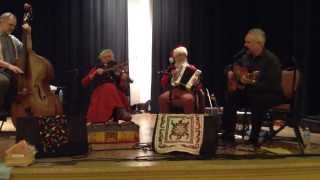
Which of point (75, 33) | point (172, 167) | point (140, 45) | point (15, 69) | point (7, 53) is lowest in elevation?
point (172, 167)

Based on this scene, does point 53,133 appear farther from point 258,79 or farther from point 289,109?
point 289,109

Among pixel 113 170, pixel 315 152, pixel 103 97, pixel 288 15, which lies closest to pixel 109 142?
pixel 103 97

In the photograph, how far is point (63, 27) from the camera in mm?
7992

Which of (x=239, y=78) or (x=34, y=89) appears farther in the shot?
(x=34, y=89)

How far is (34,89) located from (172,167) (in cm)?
189

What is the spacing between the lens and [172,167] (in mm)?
3357

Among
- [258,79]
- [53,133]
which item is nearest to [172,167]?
[53,133]

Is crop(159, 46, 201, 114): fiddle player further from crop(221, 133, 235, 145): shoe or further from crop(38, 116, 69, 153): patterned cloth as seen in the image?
crop(38, 116, 69, 153): patterned cloth

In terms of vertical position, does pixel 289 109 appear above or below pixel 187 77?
below

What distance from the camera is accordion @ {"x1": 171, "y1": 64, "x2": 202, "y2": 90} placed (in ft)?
18.1

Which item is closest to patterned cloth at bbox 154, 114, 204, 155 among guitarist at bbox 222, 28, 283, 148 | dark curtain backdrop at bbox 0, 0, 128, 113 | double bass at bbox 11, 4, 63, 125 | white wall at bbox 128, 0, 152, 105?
guitarist at bbox 222, 28, 283, 148

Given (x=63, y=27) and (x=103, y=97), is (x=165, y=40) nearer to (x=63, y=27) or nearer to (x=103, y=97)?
(x=63, y=27)

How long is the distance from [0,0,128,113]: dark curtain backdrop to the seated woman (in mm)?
2425

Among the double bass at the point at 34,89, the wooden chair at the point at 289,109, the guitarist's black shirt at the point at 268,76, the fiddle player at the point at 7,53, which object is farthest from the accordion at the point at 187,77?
the fiddle player at the point at 7,53
